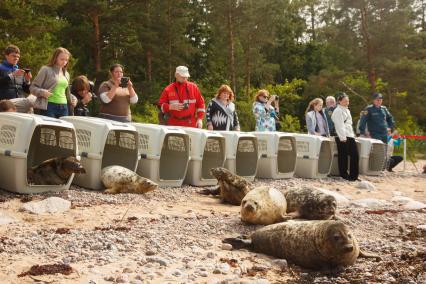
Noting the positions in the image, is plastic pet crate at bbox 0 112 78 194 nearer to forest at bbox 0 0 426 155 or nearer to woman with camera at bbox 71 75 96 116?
woman with camera at bbox 71 75 96 116

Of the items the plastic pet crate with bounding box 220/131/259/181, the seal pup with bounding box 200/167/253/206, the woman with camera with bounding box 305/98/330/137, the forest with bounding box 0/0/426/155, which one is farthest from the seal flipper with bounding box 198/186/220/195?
the forest with bounding box 0/0/426/155

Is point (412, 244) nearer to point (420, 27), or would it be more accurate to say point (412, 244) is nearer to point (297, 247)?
point (297, 247)

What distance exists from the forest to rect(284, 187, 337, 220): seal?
14786mm

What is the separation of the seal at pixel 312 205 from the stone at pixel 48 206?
2.57 m

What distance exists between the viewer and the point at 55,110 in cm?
792

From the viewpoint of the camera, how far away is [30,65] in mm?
17188

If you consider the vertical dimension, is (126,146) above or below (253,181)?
above

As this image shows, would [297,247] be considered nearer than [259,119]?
Yes

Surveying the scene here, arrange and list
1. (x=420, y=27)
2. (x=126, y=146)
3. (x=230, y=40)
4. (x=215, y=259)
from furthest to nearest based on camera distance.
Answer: (x=420, y=27) < (x=230, y=40) < (x=126, y=146) < (x=215, y=259)

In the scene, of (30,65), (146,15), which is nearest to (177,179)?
(30,65)

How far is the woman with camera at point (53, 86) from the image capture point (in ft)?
24.9

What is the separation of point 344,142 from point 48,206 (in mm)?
6776

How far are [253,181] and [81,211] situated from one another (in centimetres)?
396

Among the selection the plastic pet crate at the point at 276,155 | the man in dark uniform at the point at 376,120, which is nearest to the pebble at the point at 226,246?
the plastic pet crate at the point at 276,155
